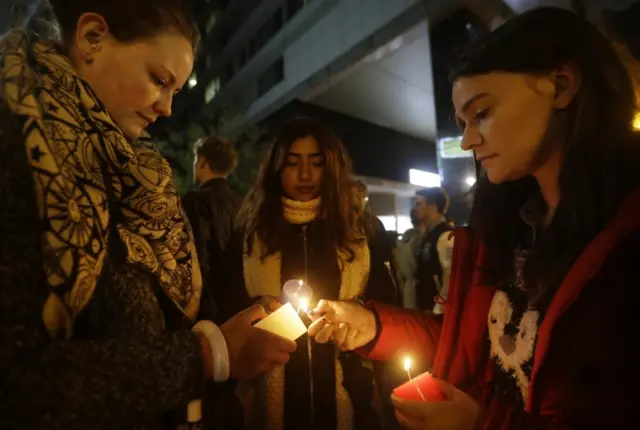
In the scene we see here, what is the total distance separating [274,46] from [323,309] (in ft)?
58.6

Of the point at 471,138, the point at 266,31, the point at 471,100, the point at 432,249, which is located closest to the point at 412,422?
the point at 471,138

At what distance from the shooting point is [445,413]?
129 centimetres

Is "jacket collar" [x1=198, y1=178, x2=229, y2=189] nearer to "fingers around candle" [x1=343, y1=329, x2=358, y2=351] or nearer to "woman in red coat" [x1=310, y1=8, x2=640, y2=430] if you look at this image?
"fingers around candle" [x1=343, y1=329, x2=358, y2=351]

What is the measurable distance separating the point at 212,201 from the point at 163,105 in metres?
2.97

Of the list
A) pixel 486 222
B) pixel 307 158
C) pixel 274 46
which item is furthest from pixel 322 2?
pixel 486 222

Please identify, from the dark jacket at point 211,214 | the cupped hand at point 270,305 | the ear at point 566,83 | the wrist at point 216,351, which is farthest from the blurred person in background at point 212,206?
the ear at point 566,83

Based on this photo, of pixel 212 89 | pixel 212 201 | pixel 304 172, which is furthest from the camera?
pixel 212 89

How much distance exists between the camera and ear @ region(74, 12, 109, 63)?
129 cm

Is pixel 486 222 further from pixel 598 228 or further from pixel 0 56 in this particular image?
pixel 0 56

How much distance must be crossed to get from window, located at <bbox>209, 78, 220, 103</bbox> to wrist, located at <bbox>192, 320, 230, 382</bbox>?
1162 inches

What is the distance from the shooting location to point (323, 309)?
1.97m

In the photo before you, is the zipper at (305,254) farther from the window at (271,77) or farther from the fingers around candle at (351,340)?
the window at (271,77)

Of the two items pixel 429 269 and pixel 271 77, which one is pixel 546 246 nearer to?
pixel 429 269

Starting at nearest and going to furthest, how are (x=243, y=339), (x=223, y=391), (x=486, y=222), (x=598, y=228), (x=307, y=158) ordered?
(x=598, y=228) → (x=243, y=339) → (x=486, y=222) → (x=223, y=391) → (x=307, y=158)
